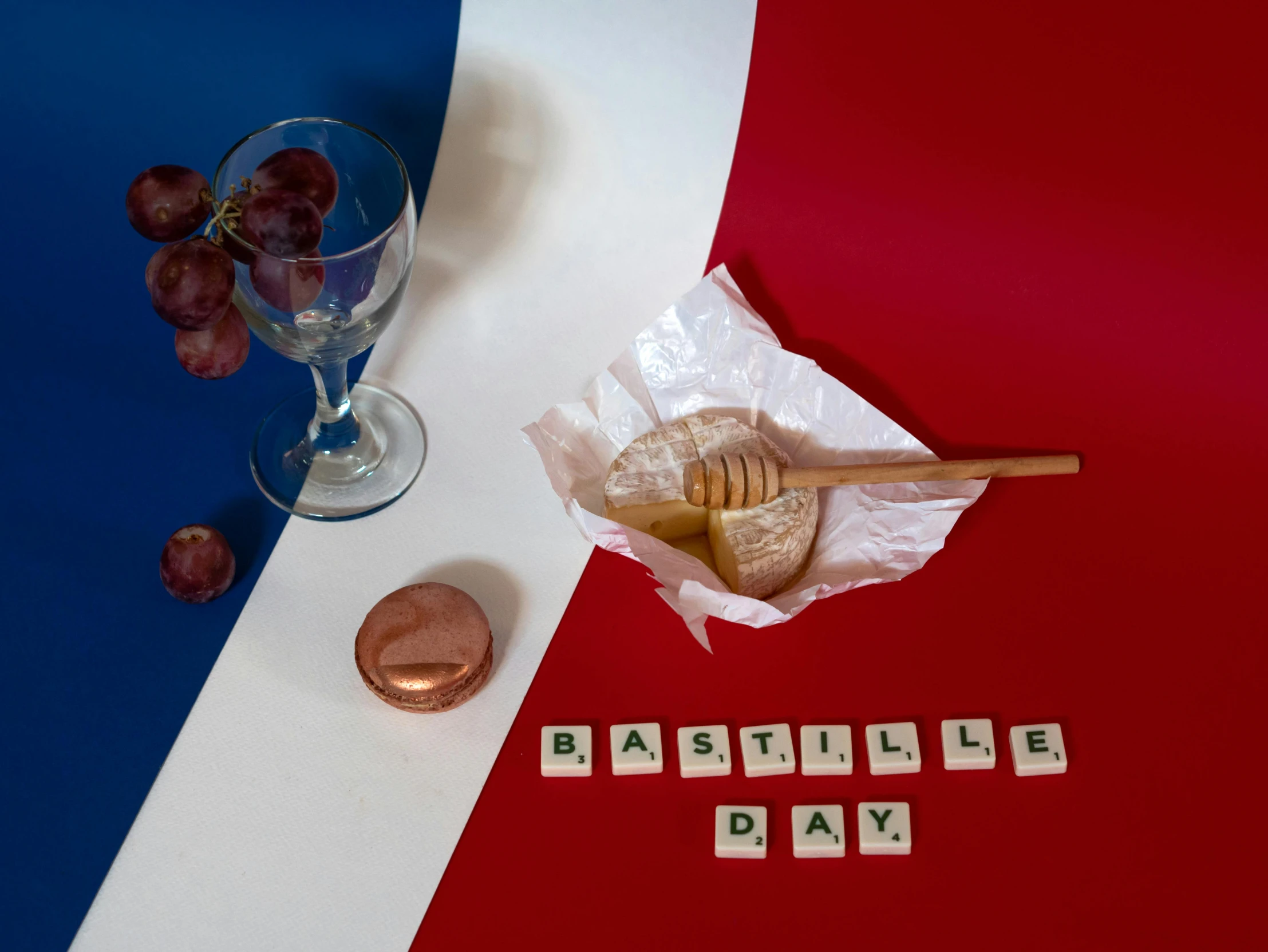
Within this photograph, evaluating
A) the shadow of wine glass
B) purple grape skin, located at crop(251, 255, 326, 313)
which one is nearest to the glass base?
the shadow of wine glass

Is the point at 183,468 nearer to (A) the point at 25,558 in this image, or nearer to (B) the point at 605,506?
(A) the point at 25,558

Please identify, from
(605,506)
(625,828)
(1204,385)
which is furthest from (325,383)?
(1204,385)

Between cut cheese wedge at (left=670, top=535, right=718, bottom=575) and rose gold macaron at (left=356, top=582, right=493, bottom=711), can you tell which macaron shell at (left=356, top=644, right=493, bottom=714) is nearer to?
rose gold macaron at (left=356, top=582, right=493, bottom=711)

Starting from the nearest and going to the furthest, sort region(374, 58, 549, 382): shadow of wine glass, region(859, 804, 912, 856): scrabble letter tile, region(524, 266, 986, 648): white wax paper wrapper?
region(859, 804, 912, 856): scrabble letter tile, region(524, 266, 986, 648): white wax paper wrapper, region(374, 58, 549, 382): shadow of wine glass

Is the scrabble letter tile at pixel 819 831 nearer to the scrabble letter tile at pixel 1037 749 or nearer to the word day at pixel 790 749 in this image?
the word day at pixel 790 749

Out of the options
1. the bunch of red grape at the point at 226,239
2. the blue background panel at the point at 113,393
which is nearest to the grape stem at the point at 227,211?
the bunch of red grape at the point at 226,239

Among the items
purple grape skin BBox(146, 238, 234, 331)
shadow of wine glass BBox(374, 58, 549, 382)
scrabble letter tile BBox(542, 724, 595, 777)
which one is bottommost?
scrabble letter tile BBox(542, 724, 595, 777)

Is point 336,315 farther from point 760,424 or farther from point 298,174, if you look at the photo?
point 760,424
